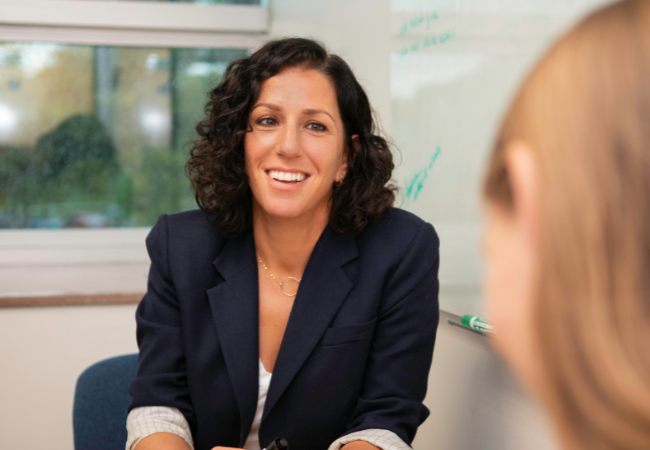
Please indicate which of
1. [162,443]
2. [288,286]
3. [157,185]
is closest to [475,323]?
[288,286]

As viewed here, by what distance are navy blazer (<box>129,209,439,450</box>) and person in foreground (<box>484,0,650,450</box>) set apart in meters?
0.89

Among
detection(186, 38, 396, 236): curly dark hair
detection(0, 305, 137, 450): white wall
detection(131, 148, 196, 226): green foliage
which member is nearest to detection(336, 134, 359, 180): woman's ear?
detection(186, 38, 396, 236): curly dark hair

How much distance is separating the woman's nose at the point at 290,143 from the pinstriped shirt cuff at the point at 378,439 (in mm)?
596

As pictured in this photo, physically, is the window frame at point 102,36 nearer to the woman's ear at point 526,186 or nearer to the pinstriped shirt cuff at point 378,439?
the pinstriped shirt cuff at point 378,439

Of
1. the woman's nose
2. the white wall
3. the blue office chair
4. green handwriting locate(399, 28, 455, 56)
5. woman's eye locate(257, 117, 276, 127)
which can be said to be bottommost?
the white wall

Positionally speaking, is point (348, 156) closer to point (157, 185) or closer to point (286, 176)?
point (286, 176)

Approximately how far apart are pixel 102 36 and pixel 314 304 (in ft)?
6.95

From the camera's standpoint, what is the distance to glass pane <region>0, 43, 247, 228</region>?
8.75ft

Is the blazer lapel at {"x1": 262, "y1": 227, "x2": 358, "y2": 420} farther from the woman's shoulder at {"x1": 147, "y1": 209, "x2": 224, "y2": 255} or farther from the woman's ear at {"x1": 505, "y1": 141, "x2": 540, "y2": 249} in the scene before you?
the woman's ear at {"x1": 505, "y1": 141, "x2": 540, "y2": 249}

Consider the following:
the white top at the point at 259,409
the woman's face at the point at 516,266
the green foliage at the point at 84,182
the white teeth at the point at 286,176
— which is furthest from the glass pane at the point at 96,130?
the woman's face at the point at 516,266

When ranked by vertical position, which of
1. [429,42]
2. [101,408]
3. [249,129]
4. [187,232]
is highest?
[429,42]

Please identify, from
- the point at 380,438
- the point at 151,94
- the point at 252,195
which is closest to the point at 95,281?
the point at 151,94

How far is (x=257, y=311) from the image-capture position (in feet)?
4.07

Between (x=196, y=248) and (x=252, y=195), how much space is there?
0.69 ft
